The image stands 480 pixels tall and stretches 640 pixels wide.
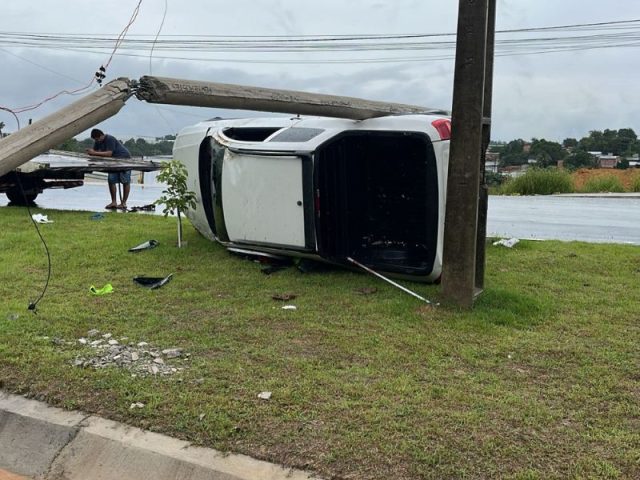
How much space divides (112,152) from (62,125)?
9.61 meters

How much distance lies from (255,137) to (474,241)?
392 cm

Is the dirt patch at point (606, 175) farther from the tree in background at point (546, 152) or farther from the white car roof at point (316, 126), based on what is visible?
the white car roof at point (316, 126)

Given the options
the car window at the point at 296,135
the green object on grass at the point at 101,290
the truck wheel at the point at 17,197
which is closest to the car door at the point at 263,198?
the car window at the point at 296,135

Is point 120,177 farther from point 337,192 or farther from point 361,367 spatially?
point 361,367

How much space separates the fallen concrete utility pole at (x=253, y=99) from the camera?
449 centimetres

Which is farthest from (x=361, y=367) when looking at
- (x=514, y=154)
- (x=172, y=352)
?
(x=514, y=154)

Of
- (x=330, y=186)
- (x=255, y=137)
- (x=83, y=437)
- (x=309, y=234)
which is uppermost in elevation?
(x=255, y=137)

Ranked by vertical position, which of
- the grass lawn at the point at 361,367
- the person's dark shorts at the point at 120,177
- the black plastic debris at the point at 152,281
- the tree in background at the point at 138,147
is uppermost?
the tree in background at the point at 138,147

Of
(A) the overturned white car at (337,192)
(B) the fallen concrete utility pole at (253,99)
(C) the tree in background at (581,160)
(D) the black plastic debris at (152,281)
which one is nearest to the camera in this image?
(B) the fallen concrete utility pole at (253,99)

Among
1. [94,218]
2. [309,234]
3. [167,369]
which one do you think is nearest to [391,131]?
[309,234]

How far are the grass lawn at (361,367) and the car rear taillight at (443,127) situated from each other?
1.57 meters

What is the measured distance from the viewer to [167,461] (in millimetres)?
3021

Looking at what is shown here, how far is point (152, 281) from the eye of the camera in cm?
645

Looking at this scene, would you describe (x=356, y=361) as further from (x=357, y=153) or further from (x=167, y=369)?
(x=357, y=153)
